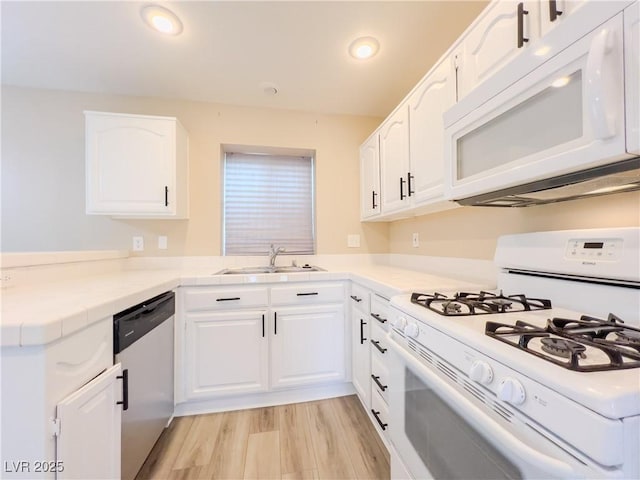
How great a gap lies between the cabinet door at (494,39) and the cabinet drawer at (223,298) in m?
1.60

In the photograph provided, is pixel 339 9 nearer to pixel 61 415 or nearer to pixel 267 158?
pixel 267 158

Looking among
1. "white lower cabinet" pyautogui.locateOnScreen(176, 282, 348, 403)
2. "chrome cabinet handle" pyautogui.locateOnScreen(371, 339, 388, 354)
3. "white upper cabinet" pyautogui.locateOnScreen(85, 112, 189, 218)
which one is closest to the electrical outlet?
"white upper cabinet" pyautogui.locateOnScreen(85, 112, 189, 218)

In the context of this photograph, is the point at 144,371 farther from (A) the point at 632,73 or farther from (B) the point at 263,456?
(A) the point at 632,73

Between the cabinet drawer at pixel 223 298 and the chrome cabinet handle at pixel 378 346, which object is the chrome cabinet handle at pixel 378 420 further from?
the cabinet drawer at pixel 223 298

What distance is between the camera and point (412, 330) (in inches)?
36.1

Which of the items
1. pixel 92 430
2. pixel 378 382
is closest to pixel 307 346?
pixel 378 382

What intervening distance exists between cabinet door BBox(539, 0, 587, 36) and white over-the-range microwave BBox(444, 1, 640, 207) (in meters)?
0.16

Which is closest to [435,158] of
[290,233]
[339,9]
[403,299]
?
[403,299]

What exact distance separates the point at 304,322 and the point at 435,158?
4.34 feet

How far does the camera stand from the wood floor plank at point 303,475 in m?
1.27

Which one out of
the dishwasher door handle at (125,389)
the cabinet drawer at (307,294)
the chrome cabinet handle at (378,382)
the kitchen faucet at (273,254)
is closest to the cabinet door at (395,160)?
the cabinet drawer at (307,294)

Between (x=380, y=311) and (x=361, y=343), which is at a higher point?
(x=380, y=311)

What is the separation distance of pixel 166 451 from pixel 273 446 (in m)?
0.57

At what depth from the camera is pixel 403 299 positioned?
43.5 inches
